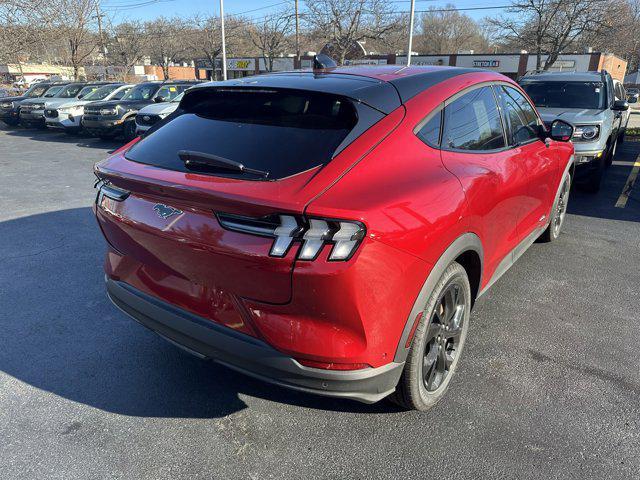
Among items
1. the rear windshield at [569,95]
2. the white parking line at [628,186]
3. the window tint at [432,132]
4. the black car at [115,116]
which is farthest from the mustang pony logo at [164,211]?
the black car at [115,116]

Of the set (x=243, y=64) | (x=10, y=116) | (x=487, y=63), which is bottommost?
(x=10, y=116)

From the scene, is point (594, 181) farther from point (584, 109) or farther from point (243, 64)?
point (243, 64)

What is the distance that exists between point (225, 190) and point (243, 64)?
53.8m

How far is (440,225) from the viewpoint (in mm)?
2281

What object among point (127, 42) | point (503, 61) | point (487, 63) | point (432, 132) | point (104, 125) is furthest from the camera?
point (127, 42)

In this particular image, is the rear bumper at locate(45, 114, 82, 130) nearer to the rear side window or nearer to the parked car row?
the parked car row

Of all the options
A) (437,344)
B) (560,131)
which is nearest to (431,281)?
(437,344)

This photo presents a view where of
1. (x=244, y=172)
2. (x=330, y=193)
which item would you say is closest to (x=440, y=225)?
(x=330, y=193)

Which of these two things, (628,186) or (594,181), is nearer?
(594,181)

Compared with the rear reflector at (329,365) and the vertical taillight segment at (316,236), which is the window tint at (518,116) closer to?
the vertical taillight segment at (316,236)

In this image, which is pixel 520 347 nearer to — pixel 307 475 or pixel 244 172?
pixel 307 475

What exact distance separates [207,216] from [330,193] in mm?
561

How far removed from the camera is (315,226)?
6.15ft

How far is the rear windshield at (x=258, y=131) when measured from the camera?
2148 millimetres
